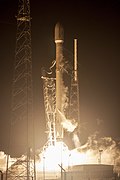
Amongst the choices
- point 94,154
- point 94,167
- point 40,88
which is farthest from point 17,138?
point 94,167

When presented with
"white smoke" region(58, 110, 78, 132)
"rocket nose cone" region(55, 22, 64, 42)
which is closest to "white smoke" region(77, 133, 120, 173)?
"white smoke" region(58, 110, 78, 132)

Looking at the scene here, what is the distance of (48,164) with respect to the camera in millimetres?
59312

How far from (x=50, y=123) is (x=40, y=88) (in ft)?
31.0

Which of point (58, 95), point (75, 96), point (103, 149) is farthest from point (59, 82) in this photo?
point (103, 149)

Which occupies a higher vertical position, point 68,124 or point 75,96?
point 75,96

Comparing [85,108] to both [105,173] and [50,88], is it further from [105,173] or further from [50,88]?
[105,173]

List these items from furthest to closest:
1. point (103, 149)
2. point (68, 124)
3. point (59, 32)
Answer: point (103, 149), point (68, 124), point (59, 32)

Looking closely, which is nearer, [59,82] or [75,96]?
[59,82]

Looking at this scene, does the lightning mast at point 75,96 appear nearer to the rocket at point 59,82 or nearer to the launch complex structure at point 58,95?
the launch complex structure at point 58,95

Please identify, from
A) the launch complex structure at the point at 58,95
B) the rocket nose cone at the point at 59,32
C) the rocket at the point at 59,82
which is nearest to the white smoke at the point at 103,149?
the launch complex structure at the point at 58,95

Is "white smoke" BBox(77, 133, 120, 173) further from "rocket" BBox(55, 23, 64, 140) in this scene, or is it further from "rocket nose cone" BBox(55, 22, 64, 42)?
"rocket nose cone" BBox(55, 22, 64, 42)

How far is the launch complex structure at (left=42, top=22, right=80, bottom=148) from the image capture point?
5903cm

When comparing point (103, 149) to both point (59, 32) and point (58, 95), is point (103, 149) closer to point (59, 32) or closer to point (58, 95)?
point (58, 95)

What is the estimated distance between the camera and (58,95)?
5912 cm
